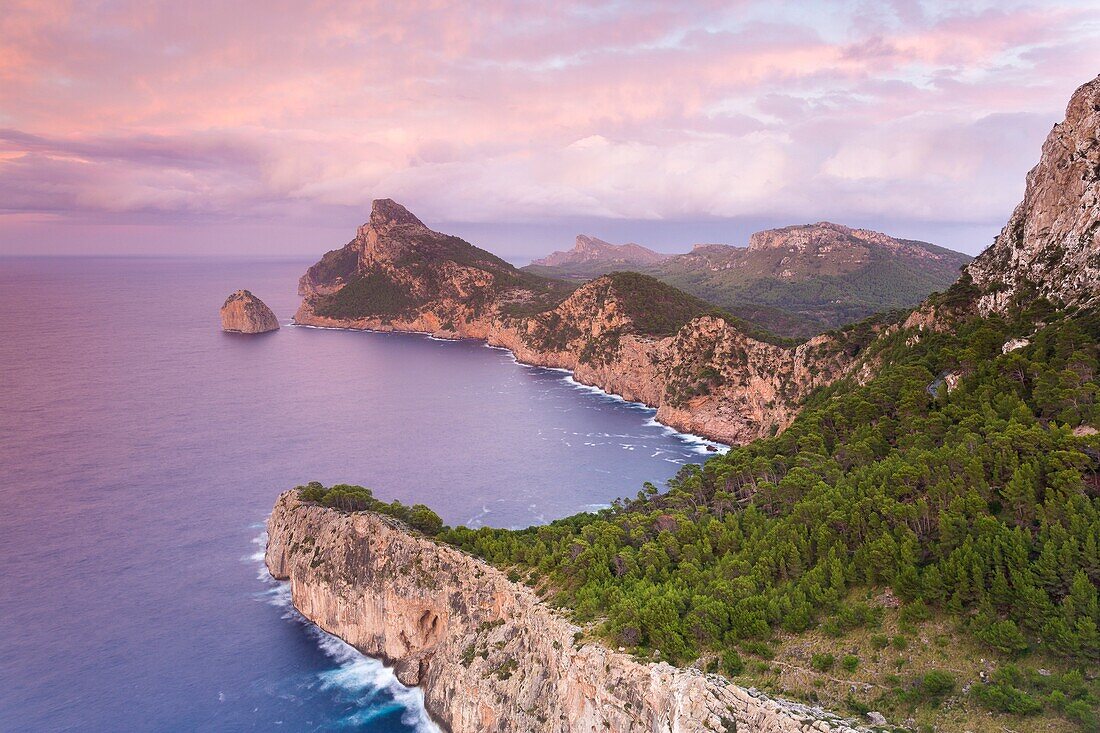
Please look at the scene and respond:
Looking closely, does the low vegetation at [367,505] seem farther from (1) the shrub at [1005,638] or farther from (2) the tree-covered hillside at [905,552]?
(1) the shrub at [1005,638]

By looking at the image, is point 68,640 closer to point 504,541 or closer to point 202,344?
point 504,541

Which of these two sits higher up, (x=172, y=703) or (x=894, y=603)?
(x=894, y=603)

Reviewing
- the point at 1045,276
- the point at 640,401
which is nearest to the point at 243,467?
the point at 640,401

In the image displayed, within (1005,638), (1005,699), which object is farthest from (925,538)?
(1005,699)

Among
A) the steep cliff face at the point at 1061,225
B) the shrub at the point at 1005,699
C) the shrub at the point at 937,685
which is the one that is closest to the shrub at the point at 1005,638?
the shrub at the point at 1005,699

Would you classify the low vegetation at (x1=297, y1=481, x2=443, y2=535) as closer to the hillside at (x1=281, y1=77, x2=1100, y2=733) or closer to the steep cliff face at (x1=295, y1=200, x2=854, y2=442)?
the hillside at (x1=281, y1=77, x2=1100, y2=733)
